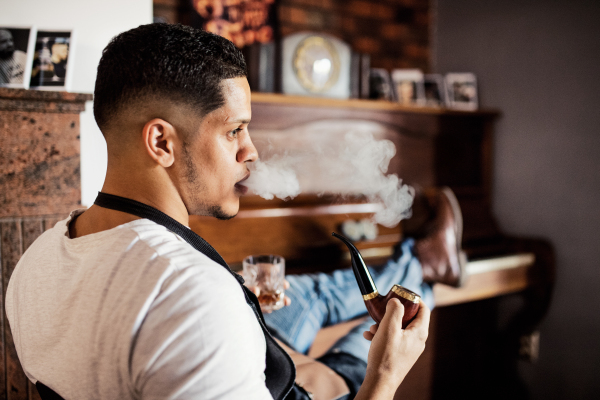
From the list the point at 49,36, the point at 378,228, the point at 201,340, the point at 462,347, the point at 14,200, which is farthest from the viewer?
the point at 462,347

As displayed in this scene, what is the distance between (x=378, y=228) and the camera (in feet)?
8.58

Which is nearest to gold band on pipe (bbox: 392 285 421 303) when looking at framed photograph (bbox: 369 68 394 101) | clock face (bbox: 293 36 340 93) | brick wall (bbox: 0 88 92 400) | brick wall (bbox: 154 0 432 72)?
brick wall (bbox: 0 88 92 400)

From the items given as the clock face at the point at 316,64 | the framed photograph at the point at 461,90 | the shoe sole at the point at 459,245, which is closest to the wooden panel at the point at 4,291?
the clock face at the point at 316,64

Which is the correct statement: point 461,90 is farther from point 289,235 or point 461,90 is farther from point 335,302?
point 335,302

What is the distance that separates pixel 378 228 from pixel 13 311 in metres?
2.00

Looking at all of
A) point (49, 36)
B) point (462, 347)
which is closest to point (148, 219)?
point (49, 36)

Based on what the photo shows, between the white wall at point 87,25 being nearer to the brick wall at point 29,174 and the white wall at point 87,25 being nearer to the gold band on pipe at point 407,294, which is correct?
the brick wall at point 29,174

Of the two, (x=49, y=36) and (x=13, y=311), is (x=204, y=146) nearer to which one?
(x=13, y=311)

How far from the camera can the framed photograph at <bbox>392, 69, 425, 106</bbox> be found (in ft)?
9.96

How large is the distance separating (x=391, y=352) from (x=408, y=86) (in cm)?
250

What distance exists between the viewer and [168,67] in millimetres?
811

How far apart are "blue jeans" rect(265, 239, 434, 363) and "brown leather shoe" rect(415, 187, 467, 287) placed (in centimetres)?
5

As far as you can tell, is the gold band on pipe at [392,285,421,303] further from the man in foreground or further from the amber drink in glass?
the amber drink in glass

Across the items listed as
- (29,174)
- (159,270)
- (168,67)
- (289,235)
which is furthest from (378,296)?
(289,235)
